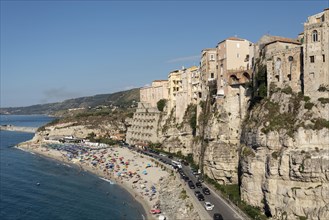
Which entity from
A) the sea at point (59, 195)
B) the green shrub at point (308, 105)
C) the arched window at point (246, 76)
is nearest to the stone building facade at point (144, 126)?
the sea at point (59, 195)

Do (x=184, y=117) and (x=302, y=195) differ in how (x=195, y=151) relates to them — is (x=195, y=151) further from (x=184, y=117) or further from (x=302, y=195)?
(x=302, y=195)

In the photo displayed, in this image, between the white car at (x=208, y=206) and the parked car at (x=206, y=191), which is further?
the parked car at (x=206, y=191)

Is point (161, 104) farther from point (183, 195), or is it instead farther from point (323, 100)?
point (323, 100)

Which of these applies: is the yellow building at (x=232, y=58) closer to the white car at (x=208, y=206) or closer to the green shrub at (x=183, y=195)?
the green shrub at (x=183, y=195)

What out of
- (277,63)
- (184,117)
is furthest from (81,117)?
(277,63)

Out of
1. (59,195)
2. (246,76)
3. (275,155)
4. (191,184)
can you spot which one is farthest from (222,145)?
(59,195)

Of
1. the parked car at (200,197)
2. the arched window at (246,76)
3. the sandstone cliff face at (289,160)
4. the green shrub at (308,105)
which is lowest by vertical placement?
the parked car at (200,197)

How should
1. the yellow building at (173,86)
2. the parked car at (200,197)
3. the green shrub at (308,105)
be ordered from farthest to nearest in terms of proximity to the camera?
the yellow building at (173,86)
the parked car at (200,197)
the green shrub at (308,105)
